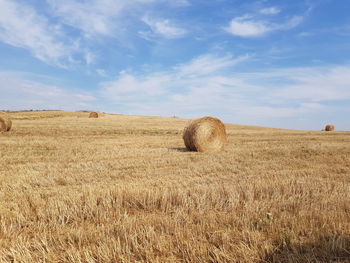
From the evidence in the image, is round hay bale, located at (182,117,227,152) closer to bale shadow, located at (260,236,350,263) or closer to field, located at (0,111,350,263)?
field, located at (0,111,350,263)

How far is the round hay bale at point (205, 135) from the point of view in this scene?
14.7 metres

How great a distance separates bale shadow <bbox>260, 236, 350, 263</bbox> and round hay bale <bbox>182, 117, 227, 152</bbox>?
11.5 meters

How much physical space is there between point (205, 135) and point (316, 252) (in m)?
12.2

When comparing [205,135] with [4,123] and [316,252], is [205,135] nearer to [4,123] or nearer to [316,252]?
[316,252]

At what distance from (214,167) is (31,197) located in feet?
18.5

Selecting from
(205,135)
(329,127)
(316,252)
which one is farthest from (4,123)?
(329,127)

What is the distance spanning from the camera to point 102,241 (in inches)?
125

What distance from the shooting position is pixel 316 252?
2795mm

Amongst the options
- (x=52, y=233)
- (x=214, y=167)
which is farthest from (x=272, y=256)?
(x=214, y=167)

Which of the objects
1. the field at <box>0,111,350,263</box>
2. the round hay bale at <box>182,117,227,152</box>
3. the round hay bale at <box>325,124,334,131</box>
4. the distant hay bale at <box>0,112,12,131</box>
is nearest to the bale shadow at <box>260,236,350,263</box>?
the field at <box>0,111,350,263</box>

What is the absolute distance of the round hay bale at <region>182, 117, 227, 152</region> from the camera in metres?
14.7

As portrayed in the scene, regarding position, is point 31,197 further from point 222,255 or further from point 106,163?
point 106,163

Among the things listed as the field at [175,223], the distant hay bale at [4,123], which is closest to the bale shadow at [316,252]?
the field at [175,223]

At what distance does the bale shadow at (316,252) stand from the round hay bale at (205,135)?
11537 mm
